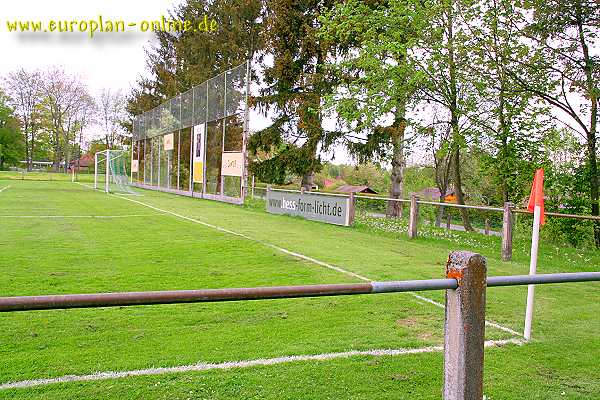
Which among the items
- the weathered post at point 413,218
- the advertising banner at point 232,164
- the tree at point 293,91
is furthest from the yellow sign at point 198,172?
the weathered post at point 413,218

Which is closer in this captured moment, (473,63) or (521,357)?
(521,357)

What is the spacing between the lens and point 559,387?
3.46 metres

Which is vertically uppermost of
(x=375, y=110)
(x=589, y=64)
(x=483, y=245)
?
(x=589, y=64)

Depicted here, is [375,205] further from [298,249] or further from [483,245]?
A: [298,249]

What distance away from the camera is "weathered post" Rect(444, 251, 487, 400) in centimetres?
209

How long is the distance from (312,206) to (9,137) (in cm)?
6475

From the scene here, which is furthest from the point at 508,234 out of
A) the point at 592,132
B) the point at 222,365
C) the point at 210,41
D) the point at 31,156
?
the point at 31,156

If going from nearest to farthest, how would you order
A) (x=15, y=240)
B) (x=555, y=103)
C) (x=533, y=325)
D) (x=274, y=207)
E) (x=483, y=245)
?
(x=533, y=325) < (x=15, y=240) < (x=483, y=245) < (x=555, y=103) < (x=274, y=207)

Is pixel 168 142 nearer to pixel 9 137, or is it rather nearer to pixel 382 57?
pixel 382 57

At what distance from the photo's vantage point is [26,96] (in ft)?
202

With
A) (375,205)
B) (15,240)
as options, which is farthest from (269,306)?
(375,205)

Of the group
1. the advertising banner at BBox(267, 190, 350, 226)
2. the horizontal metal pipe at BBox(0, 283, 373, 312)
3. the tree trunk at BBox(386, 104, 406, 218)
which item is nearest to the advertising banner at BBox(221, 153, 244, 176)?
the advertising banner at BBox(267, 190, 350, 226)

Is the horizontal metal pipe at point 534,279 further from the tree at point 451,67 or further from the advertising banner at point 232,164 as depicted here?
the advertising banner at point 232,164

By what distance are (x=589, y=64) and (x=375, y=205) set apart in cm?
634
